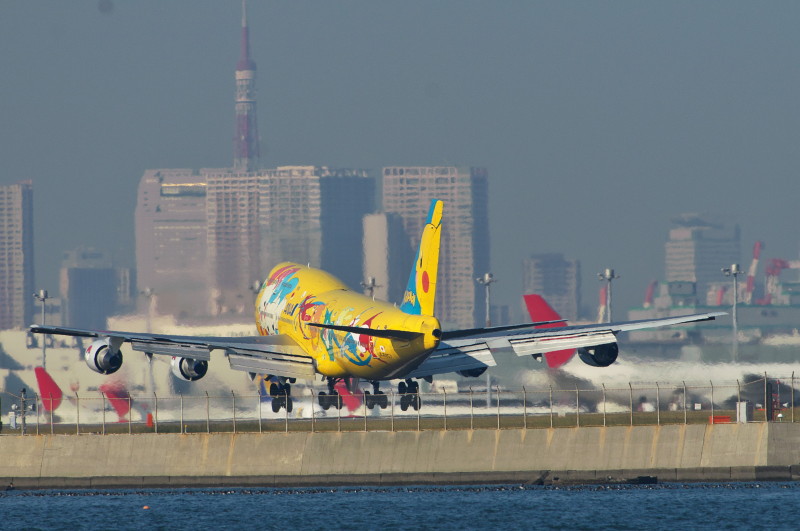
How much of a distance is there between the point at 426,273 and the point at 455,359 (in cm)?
775

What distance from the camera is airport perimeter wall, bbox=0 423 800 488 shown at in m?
81.2

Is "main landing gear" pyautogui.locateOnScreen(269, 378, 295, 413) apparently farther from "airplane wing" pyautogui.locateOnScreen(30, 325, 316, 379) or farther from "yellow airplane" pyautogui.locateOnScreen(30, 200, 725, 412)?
"airplane wing" pyautogui.locateOnScreen(30, 325, 316, 379)

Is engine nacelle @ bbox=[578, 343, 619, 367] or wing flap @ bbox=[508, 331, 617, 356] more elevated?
wing flap @ bbox=[508, 331, 617, 356]

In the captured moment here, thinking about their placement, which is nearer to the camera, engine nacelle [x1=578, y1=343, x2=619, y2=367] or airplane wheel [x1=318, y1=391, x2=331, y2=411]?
engine nacelle [x1=578, y1=343, x2=619, y2=367]

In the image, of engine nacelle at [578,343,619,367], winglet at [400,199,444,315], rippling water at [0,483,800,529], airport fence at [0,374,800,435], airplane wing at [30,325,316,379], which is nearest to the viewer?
rippling water at [0,483,800,529]

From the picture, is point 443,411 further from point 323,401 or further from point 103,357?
point 103,357

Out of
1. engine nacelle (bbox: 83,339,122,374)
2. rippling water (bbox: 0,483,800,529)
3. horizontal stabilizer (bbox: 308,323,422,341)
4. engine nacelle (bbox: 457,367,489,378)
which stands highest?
horizontal stabilizer (bbox: 308,323,422,341)

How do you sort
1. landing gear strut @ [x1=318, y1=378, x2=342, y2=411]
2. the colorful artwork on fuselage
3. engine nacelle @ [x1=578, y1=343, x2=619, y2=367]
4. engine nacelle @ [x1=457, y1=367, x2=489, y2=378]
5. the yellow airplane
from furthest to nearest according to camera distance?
engine nacelle @ [x1=457, y1=367, x2=489, y2=378] → landing gear strut @ [x1=318, y1=378, x2=342, y2=411] → engine nacelle @ [x1=578, y1=343, x2=619, y2=367] → the colorful artwork on fuselage → the yellow airplane

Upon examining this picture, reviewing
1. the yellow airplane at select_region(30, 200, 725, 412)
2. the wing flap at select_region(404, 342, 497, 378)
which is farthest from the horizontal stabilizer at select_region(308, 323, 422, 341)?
the wing flap at select_region(404, 342, 497, 378)

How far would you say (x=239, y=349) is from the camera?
93.4m

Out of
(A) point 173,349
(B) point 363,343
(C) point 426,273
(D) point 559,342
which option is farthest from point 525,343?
(A) point 173,349

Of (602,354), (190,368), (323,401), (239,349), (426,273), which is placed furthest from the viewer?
(239,349)

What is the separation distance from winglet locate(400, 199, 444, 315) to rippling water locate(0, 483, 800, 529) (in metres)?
9.59

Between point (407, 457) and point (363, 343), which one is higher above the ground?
point (363, 343)
